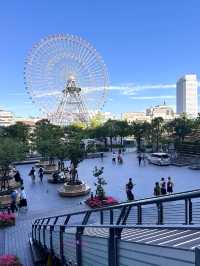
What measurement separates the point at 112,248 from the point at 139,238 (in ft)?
0.98

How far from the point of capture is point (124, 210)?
4.41 meters

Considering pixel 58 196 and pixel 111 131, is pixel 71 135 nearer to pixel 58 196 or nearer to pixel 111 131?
pixel 58 196

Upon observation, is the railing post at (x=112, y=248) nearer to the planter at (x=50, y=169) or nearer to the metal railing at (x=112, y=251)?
the metal railing at (x=112, y=251)

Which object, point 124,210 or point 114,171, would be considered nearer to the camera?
point 124,210

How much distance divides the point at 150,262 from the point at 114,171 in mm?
32294

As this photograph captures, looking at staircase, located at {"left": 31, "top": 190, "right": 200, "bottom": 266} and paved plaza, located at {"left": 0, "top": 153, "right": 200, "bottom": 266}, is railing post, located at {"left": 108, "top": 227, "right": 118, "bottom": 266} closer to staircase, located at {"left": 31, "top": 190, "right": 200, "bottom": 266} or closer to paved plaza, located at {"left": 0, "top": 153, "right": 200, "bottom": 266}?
staircase, located at {"left": 31, "top": 190, "right": 200, "bottom": 266}

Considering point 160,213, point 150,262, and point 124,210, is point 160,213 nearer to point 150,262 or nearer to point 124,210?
point 124,210

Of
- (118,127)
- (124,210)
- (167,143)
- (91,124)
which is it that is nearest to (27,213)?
(124,210)

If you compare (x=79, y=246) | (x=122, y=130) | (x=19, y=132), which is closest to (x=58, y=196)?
(x=79, y=246)

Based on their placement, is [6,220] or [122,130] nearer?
[6,220]

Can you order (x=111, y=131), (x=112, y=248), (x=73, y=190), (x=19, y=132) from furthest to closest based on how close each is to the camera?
(x=111, y=131), (x=19, y=132), (x=73, y=190), (x=112, y=248)

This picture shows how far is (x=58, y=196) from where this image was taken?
23547 millimetres

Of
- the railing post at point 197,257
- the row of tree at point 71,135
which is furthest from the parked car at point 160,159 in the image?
the railing post at point 197,257

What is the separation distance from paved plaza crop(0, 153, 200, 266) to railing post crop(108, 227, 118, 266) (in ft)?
25.9
